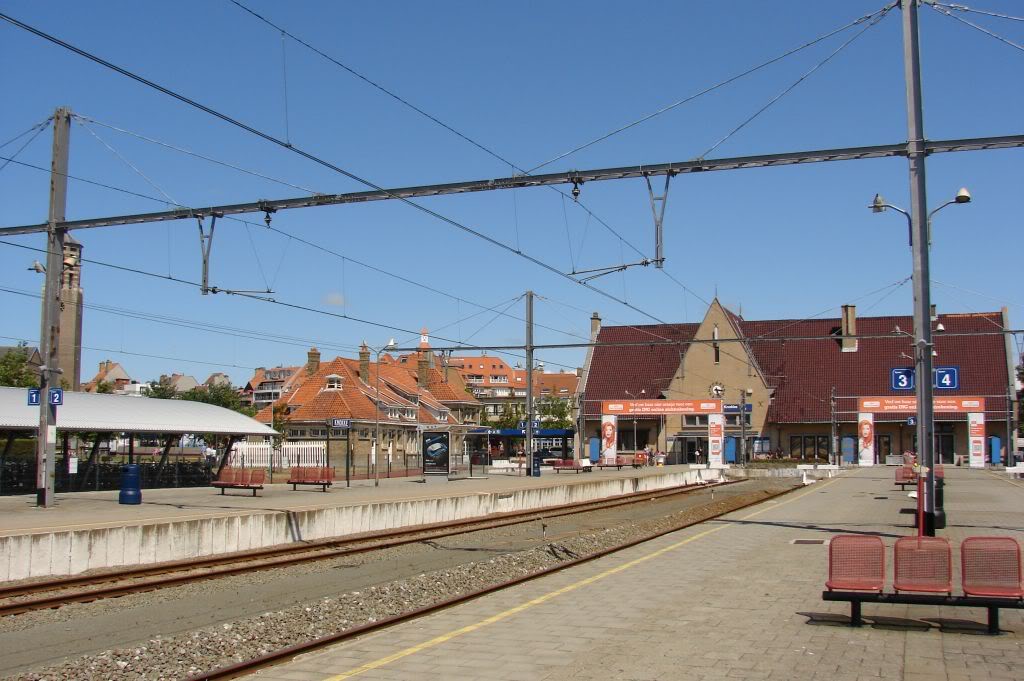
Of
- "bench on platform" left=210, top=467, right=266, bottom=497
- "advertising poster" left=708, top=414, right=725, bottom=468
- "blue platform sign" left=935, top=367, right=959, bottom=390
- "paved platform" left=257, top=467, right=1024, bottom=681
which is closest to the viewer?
"paved platform" left=257, top=467, right=1024, bottom=681

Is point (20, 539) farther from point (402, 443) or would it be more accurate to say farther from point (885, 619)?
A: point (402, 443)

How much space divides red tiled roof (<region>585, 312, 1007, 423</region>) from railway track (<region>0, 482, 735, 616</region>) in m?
58.9

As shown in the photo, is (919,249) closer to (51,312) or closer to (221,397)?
(51,312)

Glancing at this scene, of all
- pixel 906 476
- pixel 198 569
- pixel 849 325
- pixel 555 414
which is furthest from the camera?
pixel 555 414

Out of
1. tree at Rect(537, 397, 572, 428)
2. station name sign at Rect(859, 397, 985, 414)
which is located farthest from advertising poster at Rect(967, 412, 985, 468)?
tree at Rect(537, 397, 572, 428)

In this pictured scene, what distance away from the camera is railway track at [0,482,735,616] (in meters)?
13.4

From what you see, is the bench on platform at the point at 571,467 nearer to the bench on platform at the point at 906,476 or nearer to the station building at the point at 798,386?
the station building at the point at 798,386

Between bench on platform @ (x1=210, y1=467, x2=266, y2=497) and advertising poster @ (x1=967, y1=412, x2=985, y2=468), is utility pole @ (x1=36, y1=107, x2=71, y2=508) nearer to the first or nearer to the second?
bench on platform @ (x1=210, y1=467, x2=266, y2=497)

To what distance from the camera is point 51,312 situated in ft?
79.2

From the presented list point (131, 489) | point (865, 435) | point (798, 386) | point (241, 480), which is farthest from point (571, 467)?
point (131, 489)

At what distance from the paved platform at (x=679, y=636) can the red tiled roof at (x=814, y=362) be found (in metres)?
67.4

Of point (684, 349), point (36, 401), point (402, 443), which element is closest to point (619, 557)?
point (36, 401)

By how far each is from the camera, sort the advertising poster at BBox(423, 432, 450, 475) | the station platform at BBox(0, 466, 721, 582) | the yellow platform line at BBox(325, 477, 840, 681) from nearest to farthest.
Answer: the yellow platform line at BBox(325, 477, 840, 681), the station platform at BBox(0, 466, 721, 582), the advertising poster at BBox(423, 432, 450, 475)

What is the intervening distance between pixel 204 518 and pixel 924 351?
14520 millimetres
